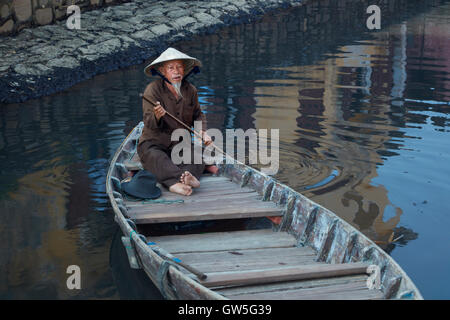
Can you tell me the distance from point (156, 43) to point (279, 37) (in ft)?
16.7

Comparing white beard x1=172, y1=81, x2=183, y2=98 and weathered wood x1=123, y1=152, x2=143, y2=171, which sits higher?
white beard x1=172, y1=81, x2=183, y2=98

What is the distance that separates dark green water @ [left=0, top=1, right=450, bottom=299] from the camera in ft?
20.6

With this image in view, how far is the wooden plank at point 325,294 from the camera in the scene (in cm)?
452

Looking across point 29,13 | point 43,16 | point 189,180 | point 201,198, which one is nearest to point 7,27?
point 29,13

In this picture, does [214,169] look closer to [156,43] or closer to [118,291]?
[118,291]

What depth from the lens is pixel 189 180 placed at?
266 inches

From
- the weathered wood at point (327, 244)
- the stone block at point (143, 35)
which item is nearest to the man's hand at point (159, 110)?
the weathered wood at point (327, 244)

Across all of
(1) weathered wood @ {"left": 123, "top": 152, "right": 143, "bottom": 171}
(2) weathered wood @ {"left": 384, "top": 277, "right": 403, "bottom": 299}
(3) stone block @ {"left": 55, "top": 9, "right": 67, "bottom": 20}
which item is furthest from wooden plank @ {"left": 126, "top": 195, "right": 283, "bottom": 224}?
(3) stone block @ {"left": 55, "top": 9, "right": 67, "bottom": 20}

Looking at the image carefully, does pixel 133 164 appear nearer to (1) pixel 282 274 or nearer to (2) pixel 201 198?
(2) pixel 201 198

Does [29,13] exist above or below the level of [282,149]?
above

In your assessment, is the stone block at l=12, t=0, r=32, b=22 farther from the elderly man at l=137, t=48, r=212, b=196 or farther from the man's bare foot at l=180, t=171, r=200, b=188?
the man's bare foot at l=180, t=171, r=200, b=188

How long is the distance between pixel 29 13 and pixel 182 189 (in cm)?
1124

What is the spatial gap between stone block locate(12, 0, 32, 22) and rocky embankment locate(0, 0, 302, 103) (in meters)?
0.37

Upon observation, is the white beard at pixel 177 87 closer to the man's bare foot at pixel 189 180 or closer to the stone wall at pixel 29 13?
the man's bare foot at pixel 189 180
